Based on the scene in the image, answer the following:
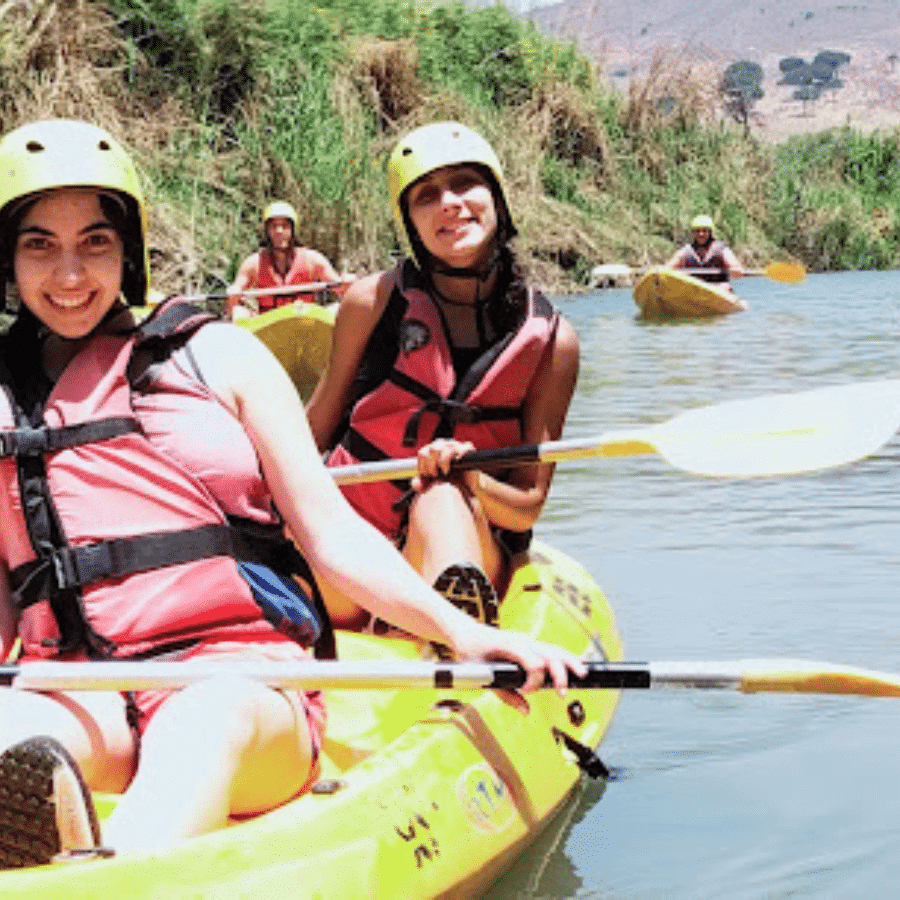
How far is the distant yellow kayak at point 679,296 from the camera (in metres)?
16.2

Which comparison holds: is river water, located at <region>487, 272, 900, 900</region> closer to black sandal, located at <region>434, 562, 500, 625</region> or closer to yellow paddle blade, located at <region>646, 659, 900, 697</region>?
black sandal, located at <region>434, 562, 500, 625</region>

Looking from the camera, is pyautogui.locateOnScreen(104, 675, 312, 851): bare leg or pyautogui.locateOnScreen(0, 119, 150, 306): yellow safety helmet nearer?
pyautogui.locateOnScreen(104, 675, 312, 851): bare leg

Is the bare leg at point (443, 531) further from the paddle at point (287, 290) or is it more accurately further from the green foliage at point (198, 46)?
the green foliage at point (198, 46)

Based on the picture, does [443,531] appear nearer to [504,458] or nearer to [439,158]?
[504,458]

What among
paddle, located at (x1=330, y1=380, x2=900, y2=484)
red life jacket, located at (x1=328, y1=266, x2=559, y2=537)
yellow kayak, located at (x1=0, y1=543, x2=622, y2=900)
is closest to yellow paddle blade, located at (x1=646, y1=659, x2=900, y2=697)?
yellow kayak, located at (x1=0, y1=543, x2=622, y2=900)

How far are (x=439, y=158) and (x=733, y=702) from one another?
1.40 meters

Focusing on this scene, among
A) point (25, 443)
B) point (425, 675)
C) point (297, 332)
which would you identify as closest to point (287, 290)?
point (297, 332)

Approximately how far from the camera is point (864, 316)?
15328mm

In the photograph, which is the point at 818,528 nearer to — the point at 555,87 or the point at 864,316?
the point at 864,316

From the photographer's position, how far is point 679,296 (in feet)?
53.8

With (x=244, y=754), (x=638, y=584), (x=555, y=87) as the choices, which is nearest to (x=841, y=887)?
(x=244, y=754)

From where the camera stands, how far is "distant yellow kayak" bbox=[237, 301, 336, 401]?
10672mm

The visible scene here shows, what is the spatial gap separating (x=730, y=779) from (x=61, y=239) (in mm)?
1834

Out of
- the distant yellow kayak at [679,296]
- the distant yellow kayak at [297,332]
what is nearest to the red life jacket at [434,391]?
the distant yellow kayak at [297,332]
